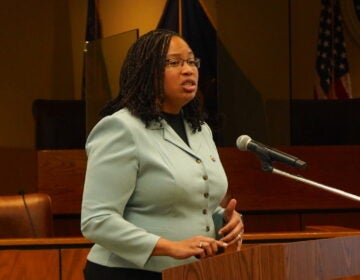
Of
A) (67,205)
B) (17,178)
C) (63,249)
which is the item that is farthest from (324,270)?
(17,178)

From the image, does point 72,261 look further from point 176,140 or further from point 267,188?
point 267,188

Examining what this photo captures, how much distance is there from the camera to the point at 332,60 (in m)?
7.42

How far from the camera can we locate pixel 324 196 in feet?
16.5

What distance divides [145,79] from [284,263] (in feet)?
2.44

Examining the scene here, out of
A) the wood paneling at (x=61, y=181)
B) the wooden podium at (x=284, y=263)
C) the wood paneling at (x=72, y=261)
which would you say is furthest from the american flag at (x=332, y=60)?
the wooden podium at (x=284, y=263)

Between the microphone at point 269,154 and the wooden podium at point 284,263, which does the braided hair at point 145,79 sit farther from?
the wooden podium at point 284,263

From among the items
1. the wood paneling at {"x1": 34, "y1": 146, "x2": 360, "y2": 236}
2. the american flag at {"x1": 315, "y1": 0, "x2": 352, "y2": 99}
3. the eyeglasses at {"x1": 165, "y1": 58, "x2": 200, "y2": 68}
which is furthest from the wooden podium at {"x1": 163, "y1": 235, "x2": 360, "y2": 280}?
the american flag at {"x1": 315, "y1": 0, "x2": 352, "y2": 99}

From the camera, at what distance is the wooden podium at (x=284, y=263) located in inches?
55.7

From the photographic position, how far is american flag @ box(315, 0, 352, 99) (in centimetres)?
738

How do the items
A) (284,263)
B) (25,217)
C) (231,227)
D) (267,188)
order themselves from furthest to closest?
1. (267,188)
2. (25,217)
3. (231,227)
4. (284,263)

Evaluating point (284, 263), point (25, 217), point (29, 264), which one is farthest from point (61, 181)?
point (284, 263)

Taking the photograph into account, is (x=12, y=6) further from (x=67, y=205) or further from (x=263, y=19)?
(x=67, y=205)

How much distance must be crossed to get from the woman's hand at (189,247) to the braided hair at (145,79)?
31cm

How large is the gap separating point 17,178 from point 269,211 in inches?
113
